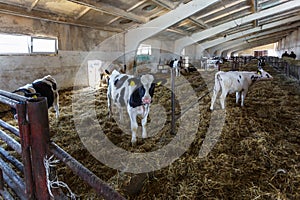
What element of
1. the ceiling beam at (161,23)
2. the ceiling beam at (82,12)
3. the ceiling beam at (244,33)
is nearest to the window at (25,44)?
the ceiling beam at (82,12)

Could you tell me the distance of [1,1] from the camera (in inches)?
187

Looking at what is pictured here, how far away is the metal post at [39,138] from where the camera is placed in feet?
3.12

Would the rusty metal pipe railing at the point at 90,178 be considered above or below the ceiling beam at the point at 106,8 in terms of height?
below

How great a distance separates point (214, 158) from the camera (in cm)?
244

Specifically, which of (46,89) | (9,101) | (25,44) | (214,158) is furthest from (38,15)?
(214,158)

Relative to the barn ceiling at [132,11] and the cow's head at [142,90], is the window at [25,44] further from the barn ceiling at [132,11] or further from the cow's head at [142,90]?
the cow's head at [142,90]

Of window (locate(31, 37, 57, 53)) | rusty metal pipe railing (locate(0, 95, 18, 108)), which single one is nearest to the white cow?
rusty metal pipe railing (locate(0, 95, 18, 108))

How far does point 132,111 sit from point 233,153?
1.57m

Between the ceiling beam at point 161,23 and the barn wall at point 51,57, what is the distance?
1125 mm

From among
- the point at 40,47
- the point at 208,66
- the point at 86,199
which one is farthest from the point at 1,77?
the point at 208,66

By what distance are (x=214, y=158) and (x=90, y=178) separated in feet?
6.47

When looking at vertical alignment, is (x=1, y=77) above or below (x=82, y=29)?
below

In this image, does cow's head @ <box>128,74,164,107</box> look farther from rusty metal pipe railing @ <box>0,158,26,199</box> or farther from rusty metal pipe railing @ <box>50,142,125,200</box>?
rusty metal pipe railing @ <box>50,142,125,200</box>

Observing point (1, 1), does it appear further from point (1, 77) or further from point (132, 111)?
point (132, 111)
